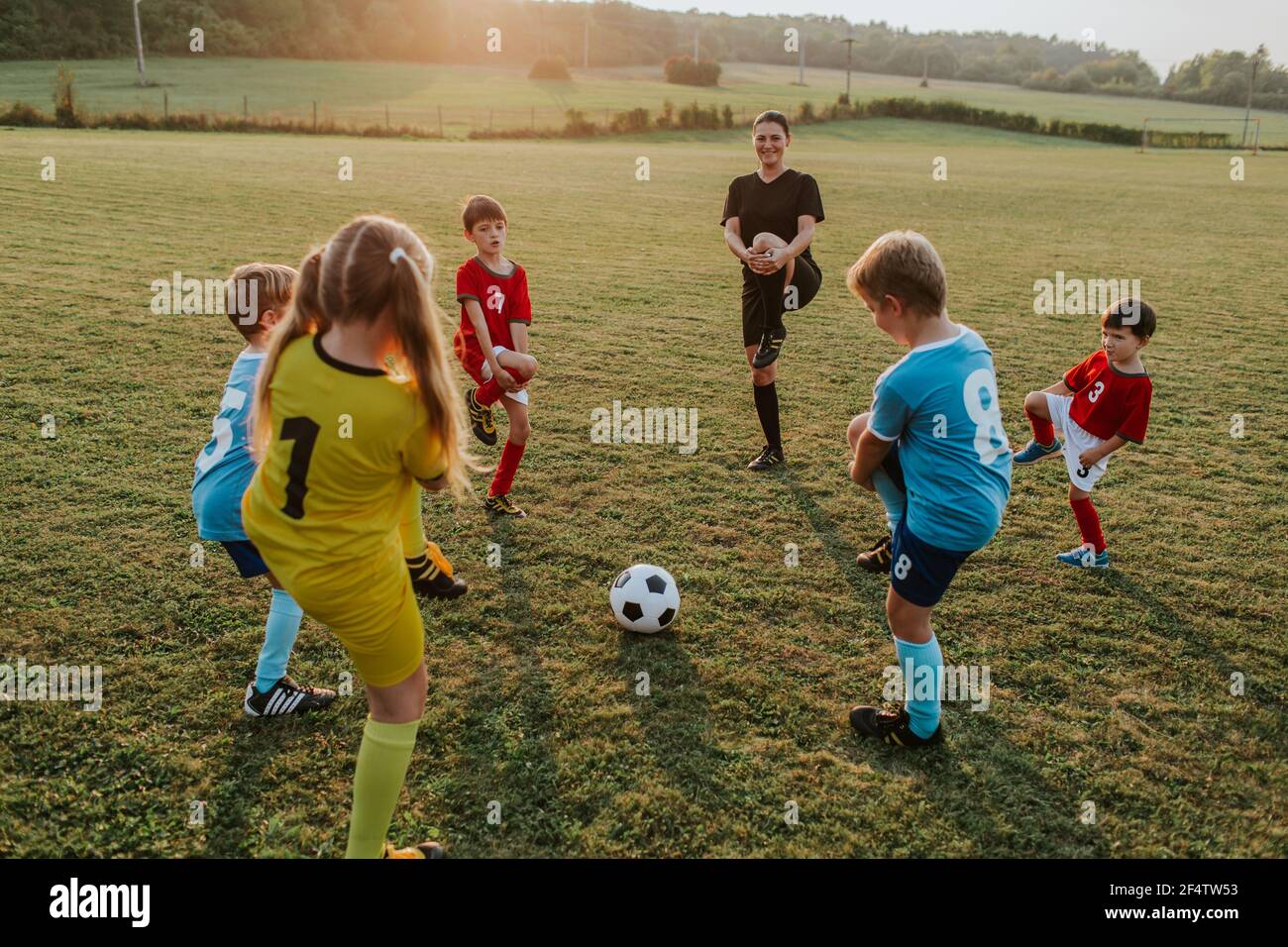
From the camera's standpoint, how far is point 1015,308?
12.9 m

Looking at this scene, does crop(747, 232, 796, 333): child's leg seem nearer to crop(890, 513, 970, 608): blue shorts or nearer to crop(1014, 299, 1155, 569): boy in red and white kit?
crop(1014, 299, 1155, 569): boy in red and white kit

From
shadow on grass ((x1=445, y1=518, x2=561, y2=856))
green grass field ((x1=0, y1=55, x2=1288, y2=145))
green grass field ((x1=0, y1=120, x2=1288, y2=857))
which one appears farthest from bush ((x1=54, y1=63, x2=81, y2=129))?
shadow on grass ((x1=445, y1=518, x2=561, y2=856))

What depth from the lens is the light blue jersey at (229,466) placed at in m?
3.80

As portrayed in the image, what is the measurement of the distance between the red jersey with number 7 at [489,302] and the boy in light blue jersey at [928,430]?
2923 millimetres

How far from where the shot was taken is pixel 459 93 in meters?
64.3

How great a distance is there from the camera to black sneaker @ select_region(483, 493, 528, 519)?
6.18m

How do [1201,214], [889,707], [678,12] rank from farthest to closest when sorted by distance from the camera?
1. [678,12]
2. [1201,214]
3. [889,707]

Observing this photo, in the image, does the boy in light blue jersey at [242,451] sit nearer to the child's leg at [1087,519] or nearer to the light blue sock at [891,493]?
the light blue sock at [891,493]

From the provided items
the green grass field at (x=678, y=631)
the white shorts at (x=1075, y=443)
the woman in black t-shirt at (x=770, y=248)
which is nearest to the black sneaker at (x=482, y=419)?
the green grass field at (x=678, y=631)

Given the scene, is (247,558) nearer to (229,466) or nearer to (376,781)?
(229,466)

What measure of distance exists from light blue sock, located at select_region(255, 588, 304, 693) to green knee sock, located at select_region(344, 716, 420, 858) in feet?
4.02
